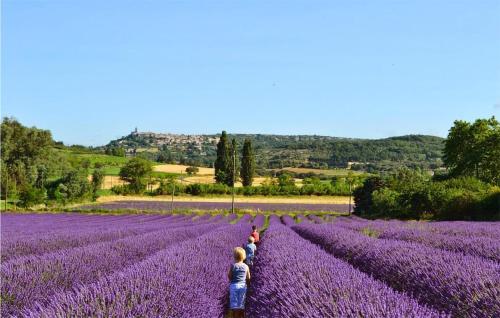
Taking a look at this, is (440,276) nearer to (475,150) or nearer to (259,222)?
(259,222)

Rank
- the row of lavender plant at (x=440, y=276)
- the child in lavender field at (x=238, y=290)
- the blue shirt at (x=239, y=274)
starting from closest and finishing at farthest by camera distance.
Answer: the row of lavender plant at (x=440, y=276) < the child in lavender field at (x=238, y=290) < the blue shirt at (x=239, y=274)

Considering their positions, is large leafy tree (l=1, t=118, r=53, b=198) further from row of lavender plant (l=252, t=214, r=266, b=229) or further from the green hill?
the green hill

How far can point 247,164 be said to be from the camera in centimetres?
7112

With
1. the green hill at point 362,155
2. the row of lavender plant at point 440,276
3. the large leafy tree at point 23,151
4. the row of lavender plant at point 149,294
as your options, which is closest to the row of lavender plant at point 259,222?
the row of lavender plant at point 440,276

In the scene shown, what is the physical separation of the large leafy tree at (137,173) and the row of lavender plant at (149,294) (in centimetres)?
6561

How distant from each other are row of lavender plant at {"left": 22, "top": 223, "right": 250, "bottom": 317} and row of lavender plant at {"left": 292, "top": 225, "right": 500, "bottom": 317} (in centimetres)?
221

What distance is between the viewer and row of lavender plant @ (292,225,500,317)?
423 centimetres

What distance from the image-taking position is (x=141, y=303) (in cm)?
381

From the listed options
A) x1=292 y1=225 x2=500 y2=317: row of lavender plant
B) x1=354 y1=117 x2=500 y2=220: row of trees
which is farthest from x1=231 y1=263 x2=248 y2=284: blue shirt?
x1=354 y1=117 x2=500 y2=220: row of trees

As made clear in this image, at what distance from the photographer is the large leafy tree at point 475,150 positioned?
43344 mm

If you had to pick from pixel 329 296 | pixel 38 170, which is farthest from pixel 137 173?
pixel 329 296

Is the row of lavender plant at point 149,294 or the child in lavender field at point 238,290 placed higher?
the row of lavender plant at point 149,294

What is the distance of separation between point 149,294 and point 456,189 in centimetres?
3061

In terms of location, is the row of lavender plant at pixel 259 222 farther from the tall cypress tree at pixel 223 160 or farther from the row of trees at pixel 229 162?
the tall cypress tree at pixel 223 160
